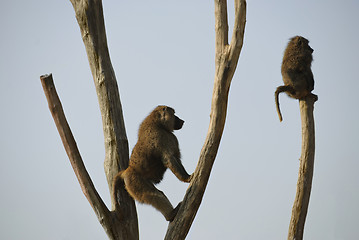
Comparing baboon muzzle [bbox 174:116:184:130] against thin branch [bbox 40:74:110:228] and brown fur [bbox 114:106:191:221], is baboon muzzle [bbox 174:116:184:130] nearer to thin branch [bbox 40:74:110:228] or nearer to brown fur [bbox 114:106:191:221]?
brown fur [bbox 114:106:191:221]

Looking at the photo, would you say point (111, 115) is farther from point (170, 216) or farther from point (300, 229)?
point (300, 229)

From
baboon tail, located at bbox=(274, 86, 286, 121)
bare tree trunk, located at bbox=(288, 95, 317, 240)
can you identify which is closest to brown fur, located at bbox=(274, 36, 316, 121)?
baboon tail, located at bbox=(274, 86, 286, 121)

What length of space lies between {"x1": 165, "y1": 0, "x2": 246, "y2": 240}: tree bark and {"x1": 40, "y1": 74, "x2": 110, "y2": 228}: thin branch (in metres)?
1.09

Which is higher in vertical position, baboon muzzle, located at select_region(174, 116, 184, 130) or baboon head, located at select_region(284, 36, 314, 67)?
baboon head, located at select_region(284, 36, 314, 67)

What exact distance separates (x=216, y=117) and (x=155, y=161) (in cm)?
110

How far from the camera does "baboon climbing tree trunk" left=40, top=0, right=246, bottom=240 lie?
5277mm

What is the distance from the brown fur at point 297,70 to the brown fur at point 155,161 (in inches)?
68.4

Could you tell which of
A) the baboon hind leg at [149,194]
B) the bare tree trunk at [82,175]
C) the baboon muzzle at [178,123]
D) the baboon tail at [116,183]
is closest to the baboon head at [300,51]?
the baboon muzzle at [178,123]

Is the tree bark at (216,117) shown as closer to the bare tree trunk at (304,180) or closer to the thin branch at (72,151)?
the thin branch at (72,151)

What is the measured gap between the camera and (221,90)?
5.41 metres

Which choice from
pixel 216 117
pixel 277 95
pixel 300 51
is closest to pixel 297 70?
pixel 300 51

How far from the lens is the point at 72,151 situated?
591 centimetres

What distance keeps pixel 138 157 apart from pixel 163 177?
1.63ft

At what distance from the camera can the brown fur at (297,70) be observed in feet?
21.0
